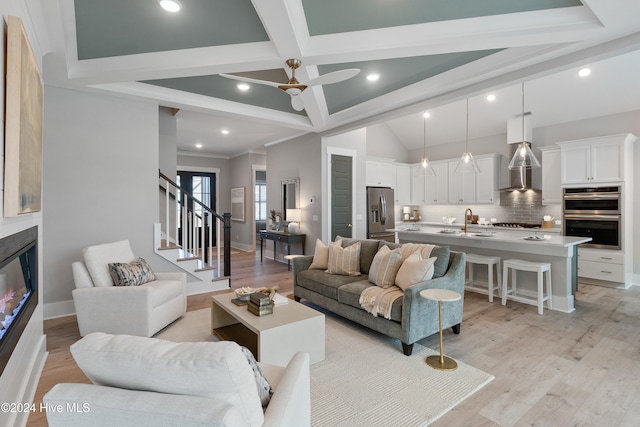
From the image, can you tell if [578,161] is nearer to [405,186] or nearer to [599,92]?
[599,92]

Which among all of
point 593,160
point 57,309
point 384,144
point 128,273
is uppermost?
point 384,144

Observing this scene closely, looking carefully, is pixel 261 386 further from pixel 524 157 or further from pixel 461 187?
pixel 461 187

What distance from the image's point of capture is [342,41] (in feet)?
9.64

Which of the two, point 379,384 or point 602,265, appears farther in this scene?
point 602,265

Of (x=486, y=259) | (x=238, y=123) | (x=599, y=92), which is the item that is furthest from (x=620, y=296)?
(x=238, y=123)

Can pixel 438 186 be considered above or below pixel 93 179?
above

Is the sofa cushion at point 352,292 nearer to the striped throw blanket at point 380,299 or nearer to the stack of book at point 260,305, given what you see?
the striped throw blanket at point 380,299

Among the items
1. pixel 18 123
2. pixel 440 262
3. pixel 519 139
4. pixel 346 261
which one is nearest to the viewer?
pixel 18 123

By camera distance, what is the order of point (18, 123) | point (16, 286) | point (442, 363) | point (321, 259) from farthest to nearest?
point (321, 259) < point (442, 363) < point (16, 286) < point (18, 123)

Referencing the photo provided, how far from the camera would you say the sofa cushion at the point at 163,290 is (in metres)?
3.22

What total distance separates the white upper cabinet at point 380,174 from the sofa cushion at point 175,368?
22.0 feet

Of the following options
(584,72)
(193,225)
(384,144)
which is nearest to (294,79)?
(193,225)

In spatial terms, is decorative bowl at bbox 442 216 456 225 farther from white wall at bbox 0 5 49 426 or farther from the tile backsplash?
white wall at bbox 0 5 49 426

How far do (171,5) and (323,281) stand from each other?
9.84 feet
